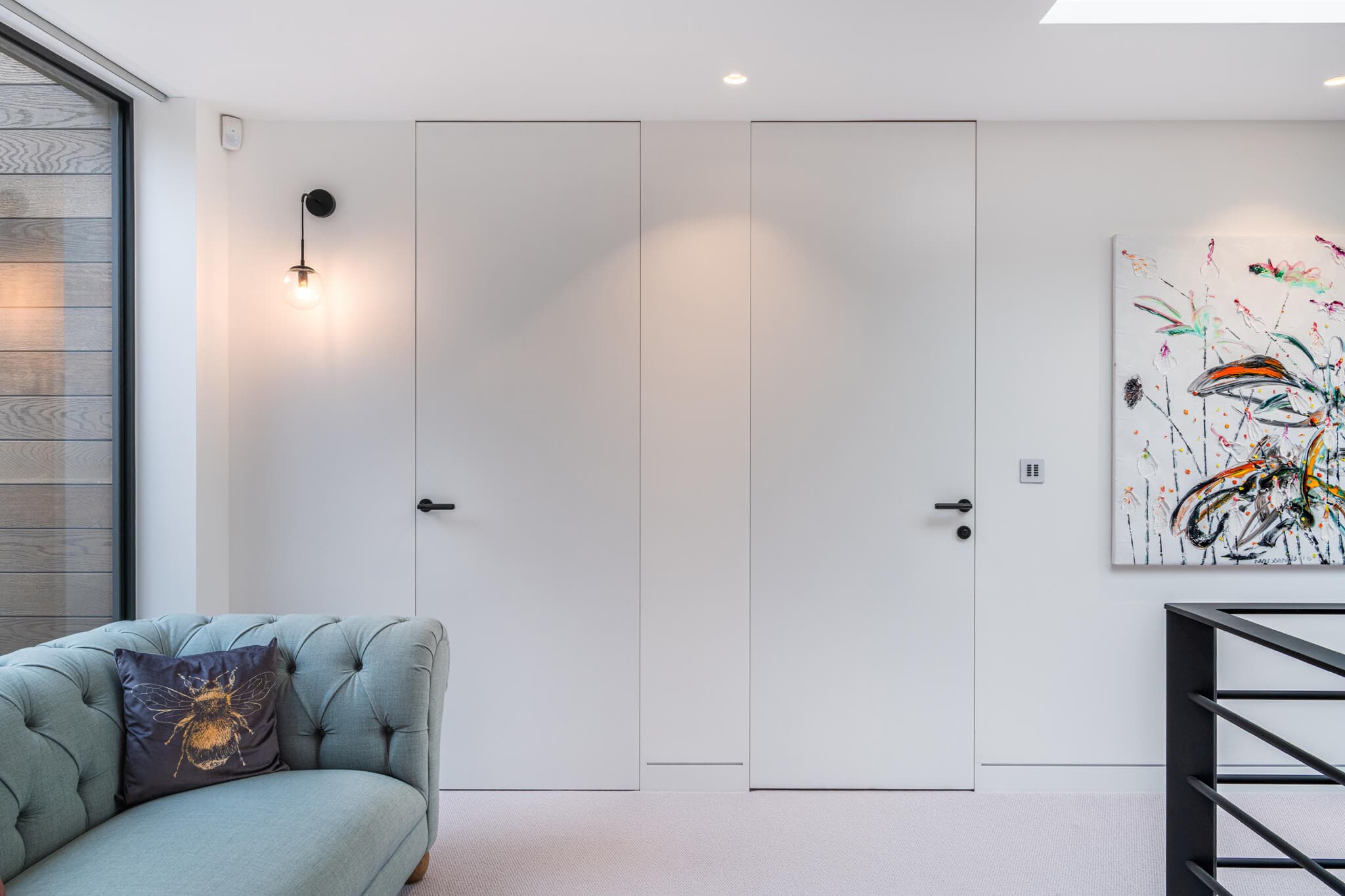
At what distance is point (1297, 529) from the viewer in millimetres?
2664

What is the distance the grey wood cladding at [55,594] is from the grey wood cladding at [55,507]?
0.46 ft

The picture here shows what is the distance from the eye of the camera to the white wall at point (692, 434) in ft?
8.86

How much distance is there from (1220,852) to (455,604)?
252 cm

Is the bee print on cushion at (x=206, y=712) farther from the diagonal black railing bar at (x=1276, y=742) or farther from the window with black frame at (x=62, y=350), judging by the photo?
the diagonal black railing bar at (x=1276, y=742)

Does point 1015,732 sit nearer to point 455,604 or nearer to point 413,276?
point 455,604

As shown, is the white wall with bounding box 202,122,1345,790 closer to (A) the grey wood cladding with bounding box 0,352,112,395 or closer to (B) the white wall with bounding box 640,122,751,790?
(B) the white wall with bounding box 640,122,751,790

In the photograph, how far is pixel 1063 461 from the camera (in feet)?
8.89

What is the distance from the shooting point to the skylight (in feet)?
6.74

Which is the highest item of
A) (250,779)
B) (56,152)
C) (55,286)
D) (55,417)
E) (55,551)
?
(56,152)

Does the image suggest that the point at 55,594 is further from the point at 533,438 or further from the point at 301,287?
the point at 533,438

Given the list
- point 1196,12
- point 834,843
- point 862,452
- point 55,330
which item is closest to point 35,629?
point 55,330

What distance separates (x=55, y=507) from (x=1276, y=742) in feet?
10.1

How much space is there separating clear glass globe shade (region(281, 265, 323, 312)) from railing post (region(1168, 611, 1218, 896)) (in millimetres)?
2680

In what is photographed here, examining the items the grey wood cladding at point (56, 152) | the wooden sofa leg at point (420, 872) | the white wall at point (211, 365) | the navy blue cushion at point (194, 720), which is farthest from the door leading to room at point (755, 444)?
the grey wood cladding at point (56, 152)
